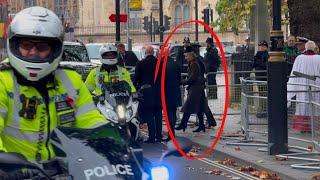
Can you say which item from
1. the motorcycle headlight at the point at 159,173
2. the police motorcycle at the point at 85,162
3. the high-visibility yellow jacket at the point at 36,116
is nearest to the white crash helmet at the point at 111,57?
the high-visibility yellow jacket at the point at 36,116

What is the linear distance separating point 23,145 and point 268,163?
7.82m

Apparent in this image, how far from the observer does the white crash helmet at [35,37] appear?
4.50 m

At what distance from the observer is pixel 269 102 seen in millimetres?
12469

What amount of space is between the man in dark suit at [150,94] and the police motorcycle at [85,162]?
427 inches

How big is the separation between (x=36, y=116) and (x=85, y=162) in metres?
0.75

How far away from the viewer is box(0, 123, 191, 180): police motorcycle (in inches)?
149

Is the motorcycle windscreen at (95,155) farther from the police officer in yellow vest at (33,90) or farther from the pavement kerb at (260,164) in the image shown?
the pavement kerb at (260,164)

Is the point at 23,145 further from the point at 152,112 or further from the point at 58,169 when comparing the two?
the point at 152,112

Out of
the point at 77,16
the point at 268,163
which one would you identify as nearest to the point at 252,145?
the point at 268,163

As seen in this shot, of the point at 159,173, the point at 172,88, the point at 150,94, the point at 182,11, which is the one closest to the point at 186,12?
the point at 182,11

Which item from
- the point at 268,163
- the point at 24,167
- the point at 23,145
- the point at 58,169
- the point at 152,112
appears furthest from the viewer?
the point at 152,112

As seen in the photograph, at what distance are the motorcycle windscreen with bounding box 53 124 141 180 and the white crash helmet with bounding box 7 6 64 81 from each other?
475 millimetres

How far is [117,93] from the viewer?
40.0 ft

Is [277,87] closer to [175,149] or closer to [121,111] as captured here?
[121,111]
